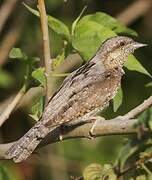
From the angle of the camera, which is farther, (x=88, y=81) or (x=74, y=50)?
(x=88, y=81)

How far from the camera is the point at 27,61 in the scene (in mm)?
3553

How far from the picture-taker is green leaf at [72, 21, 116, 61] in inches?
135

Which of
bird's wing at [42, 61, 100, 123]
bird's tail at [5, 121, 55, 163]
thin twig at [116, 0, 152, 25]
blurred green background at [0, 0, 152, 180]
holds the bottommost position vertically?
blurred green background at [0, 0, 152, 180]

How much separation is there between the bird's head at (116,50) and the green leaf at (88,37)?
0.58m

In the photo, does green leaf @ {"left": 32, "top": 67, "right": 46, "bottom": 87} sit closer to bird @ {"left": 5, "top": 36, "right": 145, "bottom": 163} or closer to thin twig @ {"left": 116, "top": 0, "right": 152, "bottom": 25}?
bird @ {"left": 5, "top": 36, "right": 145, "bottom": 163}

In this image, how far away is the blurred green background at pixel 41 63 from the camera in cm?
640

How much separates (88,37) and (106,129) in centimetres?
55

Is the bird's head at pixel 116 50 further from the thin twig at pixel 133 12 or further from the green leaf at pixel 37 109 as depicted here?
the thin twig at pixel 133 12

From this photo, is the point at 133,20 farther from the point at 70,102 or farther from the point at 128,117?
the point at 128,117

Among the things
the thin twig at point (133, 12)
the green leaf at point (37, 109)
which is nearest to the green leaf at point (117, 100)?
the green leaf at point (37, 109)

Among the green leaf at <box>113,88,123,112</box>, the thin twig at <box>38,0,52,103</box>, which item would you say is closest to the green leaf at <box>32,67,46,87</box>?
the thin twig at <box>38,0,52,103</box>

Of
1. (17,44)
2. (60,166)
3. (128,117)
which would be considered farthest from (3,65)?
(128,117)

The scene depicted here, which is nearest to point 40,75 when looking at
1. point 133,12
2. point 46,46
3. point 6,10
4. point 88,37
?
point 46,46

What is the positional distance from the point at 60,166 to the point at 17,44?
→ 122cm
